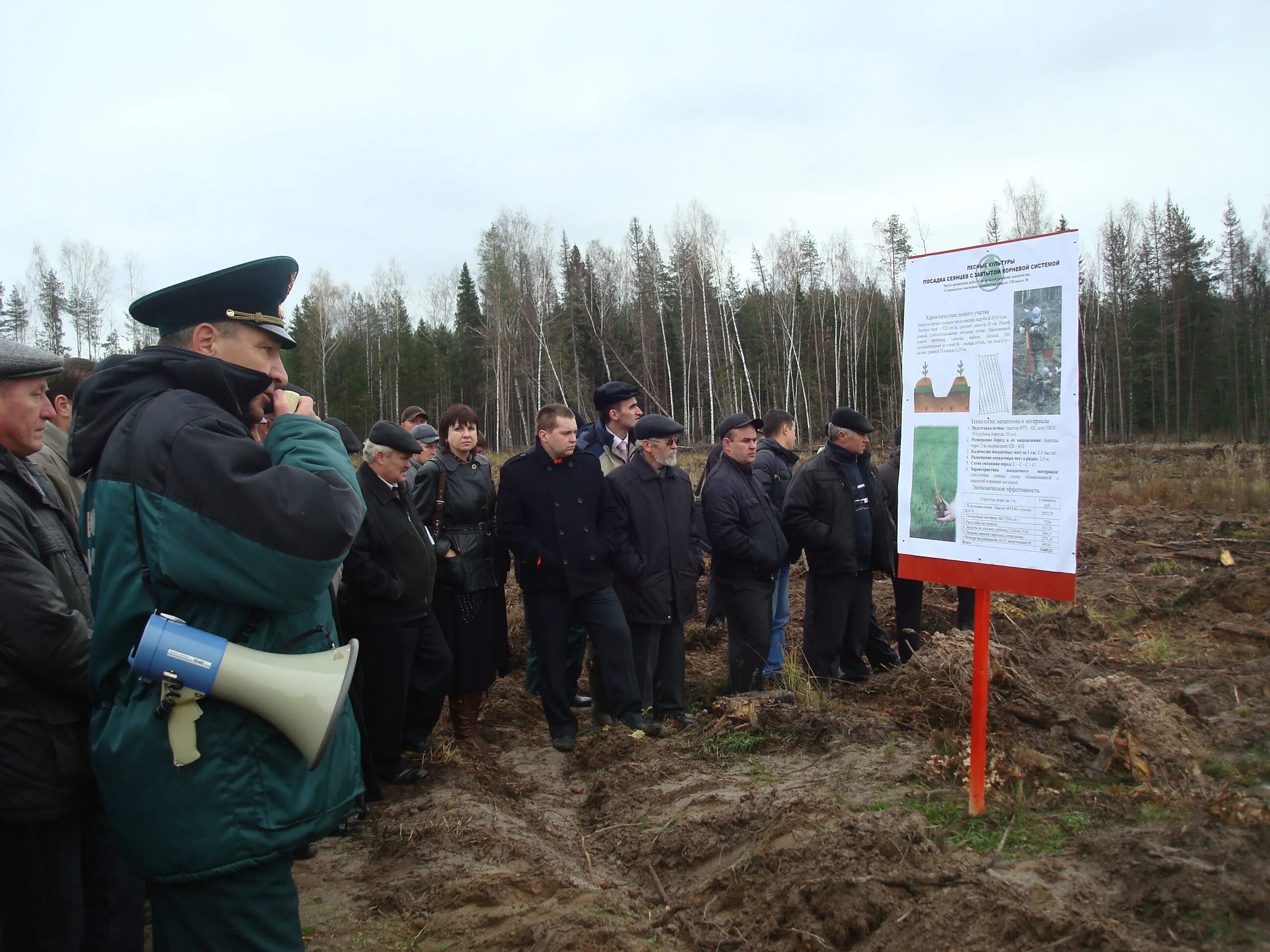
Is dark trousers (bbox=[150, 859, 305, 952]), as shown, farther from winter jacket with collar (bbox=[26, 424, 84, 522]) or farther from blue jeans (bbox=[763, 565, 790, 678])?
blue jeans (bbox=[763, 565, 790, 678])

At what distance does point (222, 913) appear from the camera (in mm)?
1871

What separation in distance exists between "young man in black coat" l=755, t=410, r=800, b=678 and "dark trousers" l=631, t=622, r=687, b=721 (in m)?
1.14

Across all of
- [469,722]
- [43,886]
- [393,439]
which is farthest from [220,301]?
[469,722]

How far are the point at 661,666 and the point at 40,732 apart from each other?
159 inches

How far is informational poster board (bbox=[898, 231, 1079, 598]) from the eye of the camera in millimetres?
3133

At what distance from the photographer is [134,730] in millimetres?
1834

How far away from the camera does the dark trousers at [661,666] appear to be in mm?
5723

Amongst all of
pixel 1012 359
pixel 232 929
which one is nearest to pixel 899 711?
pixel 1012 359

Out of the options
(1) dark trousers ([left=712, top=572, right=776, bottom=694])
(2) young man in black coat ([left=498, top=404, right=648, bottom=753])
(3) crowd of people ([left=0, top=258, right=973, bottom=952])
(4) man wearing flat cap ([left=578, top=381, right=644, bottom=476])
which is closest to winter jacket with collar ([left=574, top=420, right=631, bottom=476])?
(4) man wearing flat cap ([left=578, top=381, right=644, bottom=476])

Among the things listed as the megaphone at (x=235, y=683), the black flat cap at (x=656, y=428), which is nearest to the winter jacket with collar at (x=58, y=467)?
the megaphone at (x=235, y=683)

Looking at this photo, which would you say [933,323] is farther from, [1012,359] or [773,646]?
[773,646]

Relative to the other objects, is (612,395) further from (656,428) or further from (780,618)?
(780,618)

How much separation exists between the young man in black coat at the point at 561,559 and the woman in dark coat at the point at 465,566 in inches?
7.3

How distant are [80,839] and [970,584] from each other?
10.8 ft
